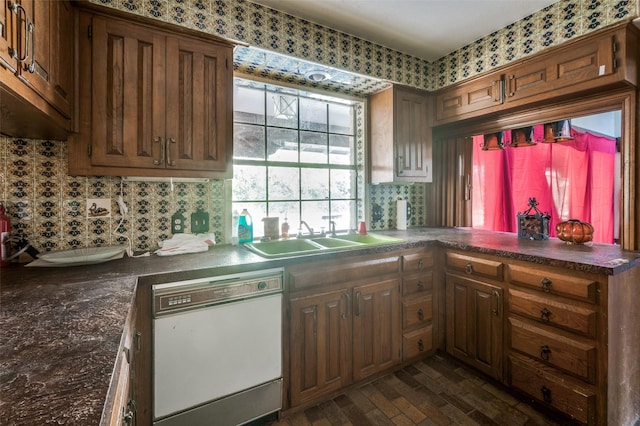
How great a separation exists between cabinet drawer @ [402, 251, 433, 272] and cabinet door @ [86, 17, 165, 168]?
1720 millimetres

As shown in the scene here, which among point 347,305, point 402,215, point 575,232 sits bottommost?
point 347,305

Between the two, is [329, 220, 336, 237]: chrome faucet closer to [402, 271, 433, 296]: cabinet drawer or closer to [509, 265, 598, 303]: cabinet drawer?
[402, 271, 433, 296]: cabinet drawer

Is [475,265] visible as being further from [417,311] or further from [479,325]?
[417,311]

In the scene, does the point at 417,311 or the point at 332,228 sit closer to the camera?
the point at 417,311

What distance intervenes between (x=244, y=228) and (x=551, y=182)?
2.78m

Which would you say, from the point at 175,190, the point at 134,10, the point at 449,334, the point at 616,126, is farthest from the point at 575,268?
the point at 134,10

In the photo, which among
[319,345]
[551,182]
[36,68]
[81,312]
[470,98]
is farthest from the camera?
[551,182]

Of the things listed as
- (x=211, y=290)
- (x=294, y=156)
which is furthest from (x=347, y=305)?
(x=294, y=156)

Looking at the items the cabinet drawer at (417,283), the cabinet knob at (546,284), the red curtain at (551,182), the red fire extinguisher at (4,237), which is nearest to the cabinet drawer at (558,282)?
the cabinet knob at (546,284)

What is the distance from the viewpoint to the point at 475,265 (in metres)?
2.14

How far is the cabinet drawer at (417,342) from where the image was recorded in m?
2.22

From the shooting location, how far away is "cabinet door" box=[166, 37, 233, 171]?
171cm

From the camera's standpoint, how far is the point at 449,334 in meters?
2.36

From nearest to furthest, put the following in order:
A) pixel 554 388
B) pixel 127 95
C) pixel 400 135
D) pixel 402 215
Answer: pixel 127 95 < pixel 554 388 < pixel 400 135 < pixel 402 215
